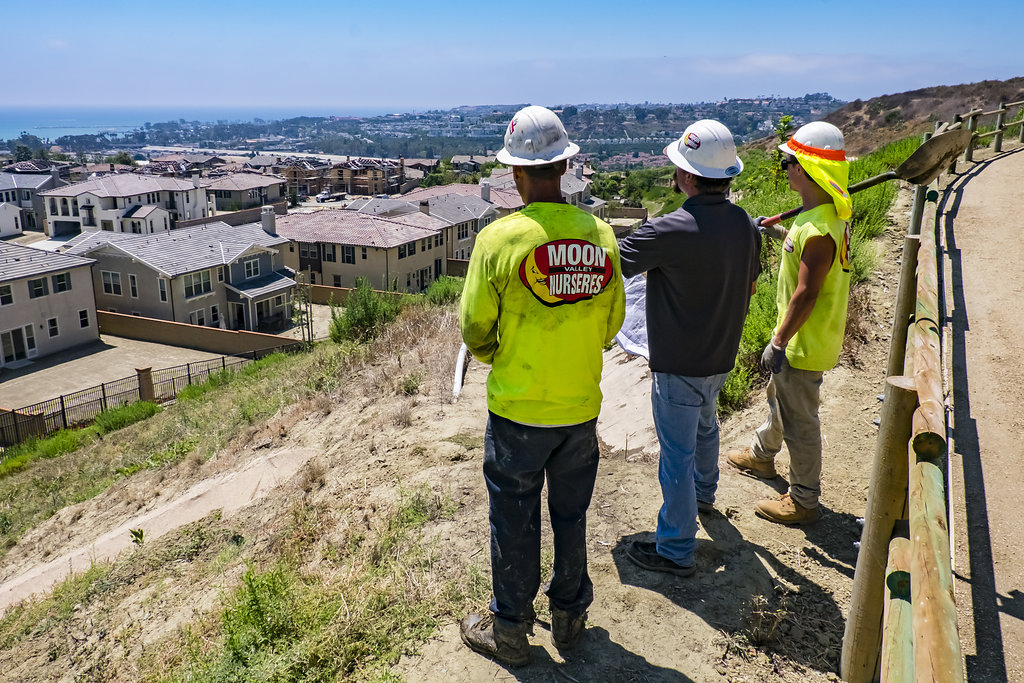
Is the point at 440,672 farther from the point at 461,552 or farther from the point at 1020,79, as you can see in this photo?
the point at 1020,79

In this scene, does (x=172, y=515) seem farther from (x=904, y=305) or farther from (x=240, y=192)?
(x=240, y=192)

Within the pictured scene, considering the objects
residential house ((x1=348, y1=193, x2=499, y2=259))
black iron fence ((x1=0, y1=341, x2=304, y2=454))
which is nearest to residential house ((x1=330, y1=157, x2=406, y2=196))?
residential house ((x1=348, y1=193, x2=499, y2=259))

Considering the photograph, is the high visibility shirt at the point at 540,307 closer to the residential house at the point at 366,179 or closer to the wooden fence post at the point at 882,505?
the wooden fence post at the point at 882,505

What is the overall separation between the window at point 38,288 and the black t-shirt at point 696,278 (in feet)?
105

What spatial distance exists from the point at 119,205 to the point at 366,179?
143ft

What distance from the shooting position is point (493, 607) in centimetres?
354

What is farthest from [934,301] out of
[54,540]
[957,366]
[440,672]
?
[54,540]

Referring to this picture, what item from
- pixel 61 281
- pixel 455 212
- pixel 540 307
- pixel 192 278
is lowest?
pixel 192 278

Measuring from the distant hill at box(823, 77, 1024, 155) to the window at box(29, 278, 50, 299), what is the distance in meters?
43.2

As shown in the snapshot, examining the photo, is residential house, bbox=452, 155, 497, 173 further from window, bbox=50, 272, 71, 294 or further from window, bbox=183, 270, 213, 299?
window, bbox=50, 272, 71, 294

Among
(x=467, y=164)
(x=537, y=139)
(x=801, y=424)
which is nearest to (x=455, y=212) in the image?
(x=801, y=424)

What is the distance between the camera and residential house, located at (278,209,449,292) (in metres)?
40.1

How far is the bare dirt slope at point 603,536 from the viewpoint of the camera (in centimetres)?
357

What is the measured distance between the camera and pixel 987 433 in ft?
18.0
